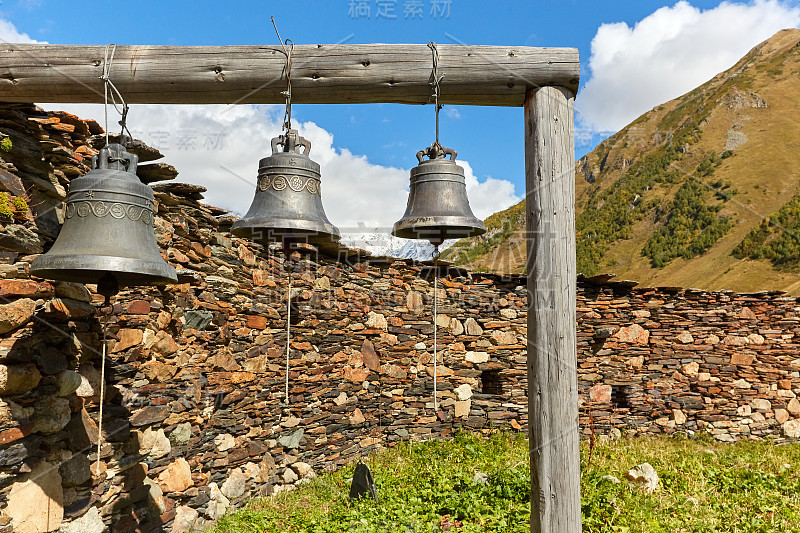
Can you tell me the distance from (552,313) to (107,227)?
7.36 ft

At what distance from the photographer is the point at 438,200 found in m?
2.86

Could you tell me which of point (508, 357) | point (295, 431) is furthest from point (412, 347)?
point (295, 431)

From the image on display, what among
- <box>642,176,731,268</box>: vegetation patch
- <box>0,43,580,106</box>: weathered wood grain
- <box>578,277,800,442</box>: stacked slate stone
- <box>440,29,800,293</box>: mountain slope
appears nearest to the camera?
<box>0,43,580,106</box>: weathered wood grain

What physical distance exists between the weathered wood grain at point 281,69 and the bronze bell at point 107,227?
48 centimetres

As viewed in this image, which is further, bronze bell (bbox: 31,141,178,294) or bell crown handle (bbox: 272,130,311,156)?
bell crown handle (bbox: 272,130,311,156)

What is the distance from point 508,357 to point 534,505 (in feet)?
17.0

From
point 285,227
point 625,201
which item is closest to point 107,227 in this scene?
point 285,227

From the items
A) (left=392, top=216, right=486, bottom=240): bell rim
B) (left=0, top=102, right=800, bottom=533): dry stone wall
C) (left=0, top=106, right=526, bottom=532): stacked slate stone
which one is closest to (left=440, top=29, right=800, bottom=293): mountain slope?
(left=0, top=102, right=800, bottom=533): dry stone wall

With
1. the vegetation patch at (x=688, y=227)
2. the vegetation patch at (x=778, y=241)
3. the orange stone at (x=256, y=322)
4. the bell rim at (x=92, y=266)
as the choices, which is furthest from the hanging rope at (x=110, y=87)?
the vegetation patch at (x=688, y=227)

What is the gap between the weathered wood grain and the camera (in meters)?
2.69

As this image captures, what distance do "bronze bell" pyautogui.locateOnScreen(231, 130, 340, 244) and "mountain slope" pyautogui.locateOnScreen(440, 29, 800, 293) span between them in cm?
1998

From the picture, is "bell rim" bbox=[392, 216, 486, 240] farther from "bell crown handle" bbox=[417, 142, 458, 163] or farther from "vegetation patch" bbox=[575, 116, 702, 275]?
"vegetation patch" bbox=[575, 116, 702, 275]

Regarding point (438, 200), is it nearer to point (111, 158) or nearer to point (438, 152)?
point (438, 152)

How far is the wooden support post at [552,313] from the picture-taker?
2520 mm
